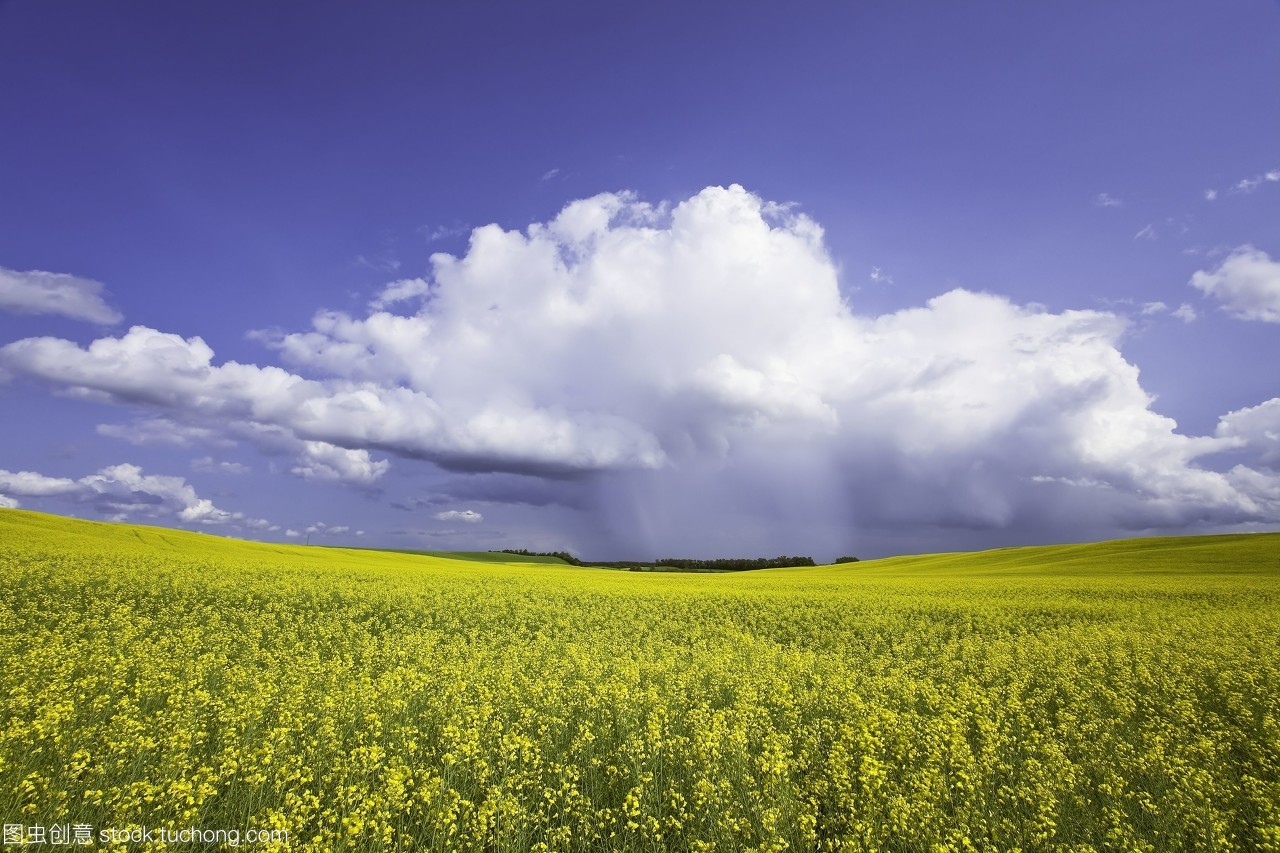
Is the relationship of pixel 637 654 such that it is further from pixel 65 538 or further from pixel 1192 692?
pixel 65 538

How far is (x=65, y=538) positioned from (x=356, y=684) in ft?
111

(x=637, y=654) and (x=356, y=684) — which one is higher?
(x=356, y=684)

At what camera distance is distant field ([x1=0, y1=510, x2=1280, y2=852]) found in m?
4.47

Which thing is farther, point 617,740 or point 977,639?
point 977,639

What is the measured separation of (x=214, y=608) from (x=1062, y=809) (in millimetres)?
16940

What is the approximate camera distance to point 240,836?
4.16 metres

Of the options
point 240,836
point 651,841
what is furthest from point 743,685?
point 240,836

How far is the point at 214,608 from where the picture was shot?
1383 cm

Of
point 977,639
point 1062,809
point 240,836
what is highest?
point 240,836

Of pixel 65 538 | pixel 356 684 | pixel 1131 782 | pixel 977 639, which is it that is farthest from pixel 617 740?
pixel 65 538

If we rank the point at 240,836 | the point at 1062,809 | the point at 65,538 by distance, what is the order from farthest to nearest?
the point at 65,538, the point at 1062,809, the point at 240,836

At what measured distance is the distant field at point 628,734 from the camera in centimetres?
447

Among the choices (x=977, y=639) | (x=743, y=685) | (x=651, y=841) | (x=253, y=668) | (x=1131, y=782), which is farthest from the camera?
(x=977, y=639)

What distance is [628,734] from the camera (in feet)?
20.6
